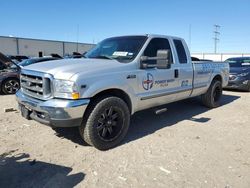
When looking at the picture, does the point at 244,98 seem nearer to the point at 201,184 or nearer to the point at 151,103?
the point at 151,103

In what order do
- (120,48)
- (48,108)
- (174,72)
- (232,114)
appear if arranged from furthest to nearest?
(232,114)
(174,72)
(120,48)
(48,108)

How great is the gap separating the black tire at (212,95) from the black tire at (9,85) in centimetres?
744

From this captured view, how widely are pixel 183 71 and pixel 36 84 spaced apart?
3320 millimetres

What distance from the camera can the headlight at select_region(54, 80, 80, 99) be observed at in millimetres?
3576

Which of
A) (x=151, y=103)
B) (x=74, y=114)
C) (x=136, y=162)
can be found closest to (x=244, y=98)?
(x=151, y=103)

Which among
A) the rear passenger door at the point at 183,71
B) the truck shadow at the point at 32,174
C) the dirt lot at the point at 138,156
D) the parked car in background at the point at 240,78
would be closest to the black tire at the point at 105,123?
the dirt lot at the point at 138,156

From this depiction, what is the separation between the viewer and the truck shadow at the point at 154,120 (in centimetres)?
486

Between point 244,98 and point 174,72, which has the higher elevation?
point 174,72

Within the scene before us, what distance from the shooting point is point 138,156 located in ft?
12.9

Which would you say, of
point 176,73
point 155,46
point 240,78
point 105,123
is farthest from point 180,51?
point 240,78

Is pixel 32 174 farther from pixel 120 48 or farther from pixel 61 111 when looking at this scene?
pixel 120 48

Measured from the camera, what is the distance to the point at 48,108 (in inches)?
142

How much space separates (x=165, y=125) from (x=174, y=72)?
49.0 inches

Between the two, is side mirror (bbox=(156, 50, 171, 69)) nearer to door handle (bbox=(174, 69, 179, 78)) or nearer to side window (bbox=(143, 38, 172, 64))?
side window (bbox=(143, 38, 172, 64))
